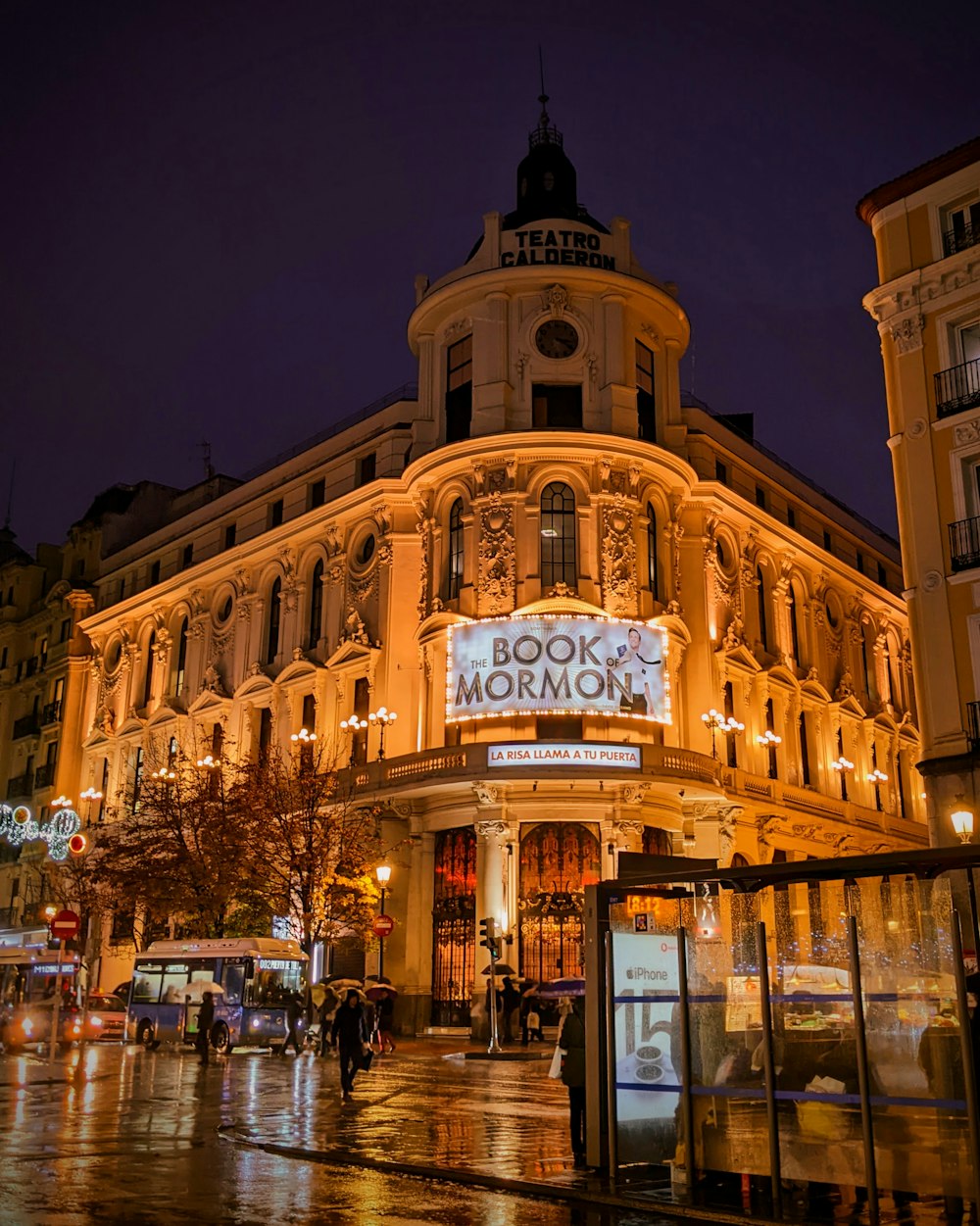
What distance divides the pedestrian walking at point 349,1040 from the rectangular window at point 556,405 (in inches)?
958

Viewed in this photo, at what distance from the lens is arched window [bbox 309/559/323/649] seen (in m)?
47.1

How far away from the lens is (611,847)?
36156 millimetres

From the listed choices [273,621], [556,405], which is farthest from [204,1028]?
[273,621]

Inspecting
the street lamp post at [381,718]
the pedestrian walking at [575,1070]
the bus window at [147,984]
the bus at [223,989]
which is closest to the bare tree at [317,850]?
the street lamp post at [381,718]

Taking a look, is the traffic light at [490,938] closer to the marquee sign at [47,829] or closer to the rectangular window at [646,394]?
the rectangular window at [646,394]

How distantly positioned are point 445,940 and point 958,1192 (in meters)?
30.2

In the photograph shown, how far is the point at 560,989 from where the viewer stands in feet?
105

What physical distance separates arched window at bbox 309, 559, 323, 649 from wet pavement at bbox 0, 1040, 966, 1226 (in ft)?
80.0

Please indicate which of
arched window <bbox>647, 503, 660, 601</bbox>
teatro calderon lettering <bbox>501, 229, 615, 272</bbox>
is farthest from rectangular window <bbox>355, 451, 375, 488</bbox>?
arched window <bbox>647, 503, 660, 601</bbox>

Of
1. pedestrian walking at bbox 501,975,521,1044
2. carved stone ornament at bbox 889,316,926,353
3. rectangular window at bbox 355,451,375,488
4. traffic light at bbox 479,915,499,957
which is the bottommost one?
pedestrian walking at bbox 501,975,521,1044

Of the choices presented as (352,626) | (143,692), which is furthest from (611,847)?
(143,692)

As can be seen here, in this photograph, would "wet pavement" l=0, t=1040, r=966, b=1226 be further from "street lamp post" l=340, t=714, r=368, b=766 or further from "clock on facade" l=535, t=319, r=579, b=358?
"clock on facade" l=535, t=319, r=579, b=358

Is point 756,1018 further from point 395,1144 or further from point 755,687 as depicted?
point 755,687

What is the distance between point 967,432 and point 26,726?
5264cm
